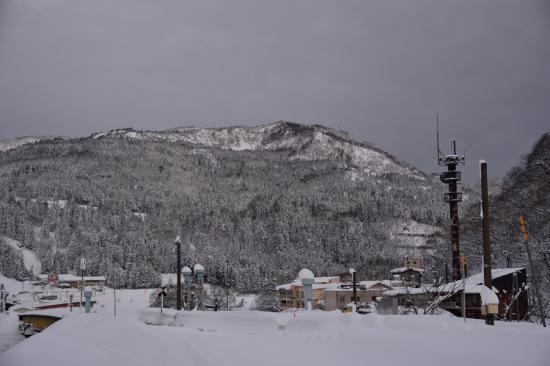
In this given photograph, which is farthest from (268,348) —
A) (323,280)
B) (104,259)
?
(104,259)

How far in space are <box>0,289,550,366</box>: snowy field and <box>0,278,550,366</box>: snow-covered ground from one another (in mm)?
17

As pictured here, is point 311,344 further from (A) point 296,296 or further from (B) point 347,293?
(B) point 347,293

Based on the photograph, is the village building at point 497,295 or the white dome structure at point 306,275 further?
the village building at point 497,295

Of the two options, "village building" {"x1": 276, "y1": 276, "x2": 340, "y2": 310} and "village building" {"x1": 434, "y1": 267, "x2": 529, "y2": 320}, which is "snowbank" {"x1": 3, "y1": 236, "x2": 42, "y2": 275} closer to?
"village building" {"x1": 276, "y1": 276, "x2": 340, "y2": 310}

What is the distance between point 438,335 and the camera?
11.7 meters

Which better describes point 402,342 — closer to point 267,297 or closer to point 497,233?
point 497,233

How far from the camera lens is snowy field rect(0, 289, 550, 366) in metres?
10.5

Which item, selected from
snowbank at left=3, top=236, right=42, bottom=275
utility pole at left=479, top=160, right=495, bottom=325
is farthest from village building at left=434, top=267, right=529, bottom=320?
snowbank at left=3, top=236, right=42, bottom=275

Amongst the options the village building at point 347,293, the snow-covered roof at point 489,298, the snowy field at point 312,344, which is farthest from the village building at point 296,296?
the snow-covered roof at point 489,298

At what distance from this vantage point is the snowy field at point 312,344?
1052 cm

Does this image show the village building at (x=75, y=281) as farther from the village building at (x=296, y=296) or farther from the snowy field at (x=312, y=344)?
the snowy field at (x=312, y=344)

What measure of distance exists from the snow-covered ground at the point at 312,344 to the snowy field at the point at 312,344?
0.06 feet

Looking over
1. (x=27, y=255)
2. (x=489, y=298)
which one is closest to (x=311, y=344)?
(x=489, y=298)

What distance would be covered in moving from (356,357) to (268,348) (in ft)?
8.22
